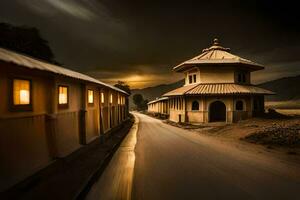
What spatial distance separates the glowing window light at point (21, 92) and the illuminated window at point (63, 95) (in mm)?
2756

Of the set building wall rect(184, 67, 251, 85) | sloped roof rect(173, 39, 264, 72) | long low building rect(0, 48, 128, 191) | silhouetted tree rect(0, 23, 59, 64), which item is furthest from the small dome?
long low building rect(0, 48, 128, 191)

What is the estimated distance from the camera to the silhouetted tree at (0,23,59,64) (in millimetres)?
32978

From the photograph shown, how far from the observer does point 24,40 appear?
116ft

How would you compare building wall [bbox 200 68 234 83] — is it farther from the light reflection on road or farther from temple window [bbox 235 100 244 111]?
the light reflection on road

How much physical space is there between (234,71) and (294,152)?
22.5m

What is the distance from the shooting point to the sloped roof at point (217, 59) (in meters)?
34.3

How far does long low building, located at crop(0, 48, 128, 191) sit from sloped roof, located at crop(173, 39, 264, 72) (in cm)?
2359

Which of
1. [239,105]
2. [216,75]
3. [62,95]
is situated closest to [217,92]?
[239,105]

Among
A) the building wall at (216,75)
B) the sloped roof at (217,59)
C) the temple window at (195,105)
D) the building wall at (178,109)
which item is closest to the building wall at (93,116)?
the building wall at (178,109)

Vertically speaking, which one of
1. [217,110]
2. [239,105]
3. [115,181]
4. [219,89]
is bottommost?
[115,181]

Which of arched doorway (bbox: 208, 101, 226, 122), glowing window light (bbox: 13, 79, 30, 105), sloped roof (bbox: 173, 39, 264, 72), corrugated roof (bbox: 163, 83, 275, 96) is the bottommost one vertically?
arched doorway (bbox: 208, 101, 226, 122)

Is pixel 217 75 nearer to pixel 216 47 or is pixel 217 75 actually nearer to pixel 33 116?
pixel 216 47

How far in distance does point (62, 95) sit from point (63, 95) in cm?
12

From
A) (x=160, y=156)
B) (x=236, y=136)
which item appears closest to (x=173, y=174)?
(x=160, y=156)
